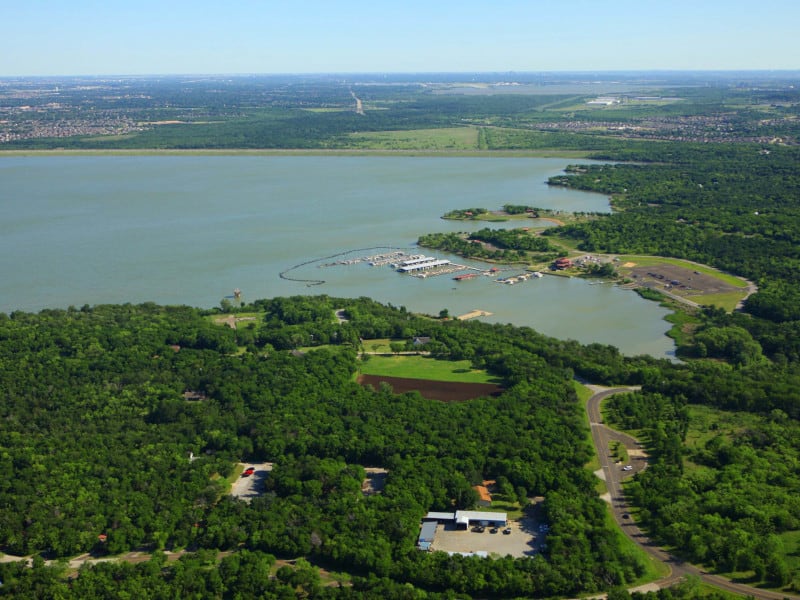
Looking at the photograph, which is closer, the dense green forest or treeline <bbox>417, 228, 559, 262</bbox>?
the dense green forest

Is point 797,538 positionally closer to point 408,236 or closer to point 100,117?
point 408,236

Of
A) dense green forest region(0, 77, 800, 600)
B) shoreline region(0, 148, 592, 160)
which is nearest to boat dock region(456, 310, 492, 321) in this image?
dense green forest region(0, 77, 800, 600)

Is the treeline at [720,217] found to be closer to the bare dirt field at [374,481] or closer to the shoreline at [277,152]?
the shoreline at [277,152]

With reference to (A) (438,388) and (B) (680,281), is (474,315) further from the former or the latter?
(B) (680,281)

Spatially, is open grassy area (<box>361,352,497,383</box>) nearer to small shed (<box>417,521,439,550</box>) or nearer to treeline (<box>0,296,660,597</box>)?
treeline (<box>0,296,660,597</box>)

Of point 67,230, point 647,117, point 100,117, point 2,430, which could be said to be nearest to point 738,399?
A: point 2,430

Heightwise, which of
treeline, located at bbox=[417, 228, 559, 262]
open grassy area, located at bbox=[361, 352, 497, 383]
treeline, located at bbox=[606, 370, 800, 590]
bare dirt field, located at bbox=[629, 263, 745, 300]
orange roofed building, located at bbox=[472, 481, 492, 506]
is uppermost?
treeline, located at bbox=[417, 228, 559, 262]

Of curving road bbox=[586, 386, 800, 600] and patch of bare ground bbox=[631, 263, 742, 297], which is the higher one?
patch of bare ground bbox=[631, 263, 742, 297]
